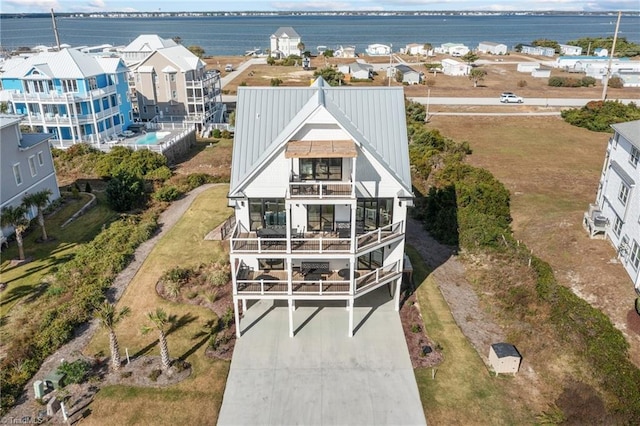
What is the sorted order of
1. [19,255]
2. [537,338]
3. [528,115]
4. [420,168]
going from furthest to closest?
[528,115] < [420,168] < [19,255] < [537,338]

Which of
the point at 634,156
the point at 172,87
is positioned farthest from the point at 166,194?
the point at 634,156

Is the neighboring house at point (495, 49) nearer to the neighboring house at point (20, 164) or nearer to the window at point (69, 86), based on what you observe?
the window at point (69, 86)

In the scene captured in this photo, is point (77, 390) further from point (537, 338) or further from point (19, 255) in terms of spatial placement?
point (537, 338)

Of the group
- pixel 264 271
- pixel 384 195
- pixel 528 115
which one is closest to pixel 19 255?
pixel 264 271

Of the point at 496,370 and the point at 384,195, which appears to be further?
the point at 384,195

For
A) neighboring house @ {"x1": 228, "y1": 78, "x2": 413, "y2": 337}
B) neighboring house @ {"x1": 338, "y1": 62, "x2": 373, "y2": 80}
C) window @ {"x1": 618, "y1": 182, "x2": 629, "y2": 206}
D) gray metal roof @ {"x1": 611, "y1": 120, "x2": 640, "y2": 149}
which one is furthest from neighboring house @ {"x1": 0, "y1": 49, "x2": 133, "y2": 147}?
neighboring house @ {"x1": 338, "y1": 62, "x2": 373, "y2": 80}

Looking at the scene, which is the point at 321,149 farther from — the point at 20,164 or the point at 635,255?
the point at 20,164
